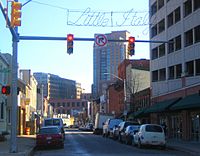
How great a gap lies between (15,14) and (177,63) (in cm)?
3024

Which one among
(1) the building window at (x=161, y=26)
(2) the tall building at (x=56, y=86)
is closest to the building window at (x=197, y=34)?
(1) the building window at (x=161, y=26)

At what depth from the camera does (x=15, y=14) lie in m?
20.8

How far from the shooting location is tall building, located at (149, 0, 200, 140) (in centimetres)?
4138

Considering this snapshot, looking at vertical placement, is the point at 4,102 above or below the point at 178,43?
below

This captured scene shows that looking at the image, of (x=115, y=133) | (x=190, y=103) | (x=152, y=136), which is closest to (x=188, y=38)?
(x=190, y=103)

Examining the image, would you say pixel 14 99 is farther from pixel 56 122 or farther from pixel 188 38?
pixel 188 38

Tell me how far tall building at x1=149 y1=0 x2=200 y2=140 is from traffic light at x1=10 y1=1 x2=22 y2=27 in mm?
17498

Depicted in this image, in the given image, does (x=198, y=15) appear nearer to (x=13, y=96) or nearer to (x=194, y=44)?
(x=194, y=44)

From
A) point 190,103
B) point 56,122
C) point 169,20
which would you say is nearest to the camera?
point 190,103

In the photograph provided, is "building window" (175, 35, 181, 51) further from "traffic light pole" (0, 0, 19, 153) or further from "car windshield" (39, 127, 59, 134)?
"traffic light pole" (0, 0, 19, 153)

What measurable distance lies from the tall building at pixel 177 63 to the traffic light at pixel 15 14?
17.5m

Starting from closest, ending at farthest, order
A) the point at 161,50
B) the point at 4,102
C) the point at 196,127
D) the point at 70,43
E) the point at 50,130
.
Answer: the point at 70,43, the point at 50,130, the point at 196,127, the point at 4,102, the point at 161,50

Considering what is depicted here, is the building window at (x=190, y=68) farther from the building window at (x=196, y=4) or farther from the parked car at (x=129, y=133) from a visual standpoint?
the parked car at (x=129, y=133)

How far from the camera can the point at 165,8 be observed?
5347cm
